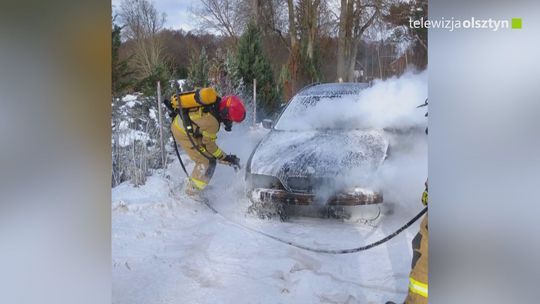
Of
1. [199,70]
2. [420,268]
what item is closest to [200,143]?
[199,70]

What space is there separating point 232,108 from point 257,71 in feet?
0.82

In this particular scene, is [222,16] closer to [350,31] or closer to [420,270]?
[350,31]

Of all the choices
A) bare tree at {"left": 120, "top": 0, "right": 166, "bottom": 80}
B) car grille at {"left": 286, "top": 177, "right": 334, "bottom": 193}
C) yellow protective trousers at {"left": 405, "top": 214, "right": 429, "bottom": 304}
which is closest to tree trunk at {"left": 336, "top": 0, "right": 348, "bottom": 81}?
car grille at {"left": 286, "top": 177, "right": 334, "bottom": 193}

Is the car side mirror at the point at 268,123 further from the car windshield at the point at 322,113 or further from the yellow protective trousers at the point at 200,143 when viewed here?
the yellow protective trousers at the point at 200,143

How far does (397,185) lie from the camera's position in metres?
2.18

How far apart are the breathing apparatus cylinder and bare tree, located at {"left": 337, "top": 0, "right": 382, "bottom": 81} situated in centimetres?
73

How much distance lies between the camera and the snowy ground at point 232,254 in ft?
7.30

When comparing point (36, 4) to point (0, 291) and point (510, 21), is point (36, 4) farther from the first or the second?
point (510, 21)

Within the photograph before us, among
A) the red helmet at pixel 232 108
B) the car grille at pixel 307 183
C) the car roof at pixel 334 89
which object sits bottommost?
the car grille at pixel 307 183

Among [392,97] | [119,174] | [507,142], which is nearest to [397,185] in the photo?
[392,97]

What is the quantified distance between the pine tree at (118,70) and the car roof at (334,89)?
100cm

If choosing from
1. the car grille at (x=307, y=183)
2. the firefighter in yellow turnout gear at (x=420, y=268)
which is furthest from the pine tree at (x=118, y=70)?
the firefighter in yellow turnout gear at (x=420, y=268)

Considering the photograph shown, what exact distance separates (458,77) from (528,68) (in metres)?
0.25

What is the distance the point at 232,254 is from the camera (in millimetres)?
2404
